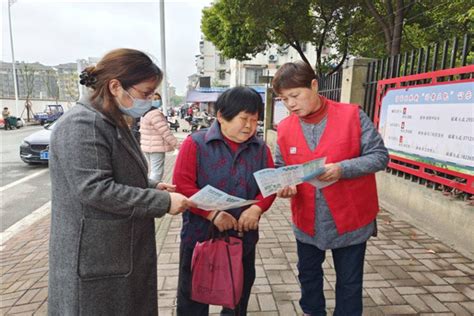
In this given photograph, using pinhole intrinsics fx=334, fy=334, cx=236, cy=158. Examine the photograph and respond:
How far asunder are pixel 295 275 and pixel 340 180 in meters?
1.50

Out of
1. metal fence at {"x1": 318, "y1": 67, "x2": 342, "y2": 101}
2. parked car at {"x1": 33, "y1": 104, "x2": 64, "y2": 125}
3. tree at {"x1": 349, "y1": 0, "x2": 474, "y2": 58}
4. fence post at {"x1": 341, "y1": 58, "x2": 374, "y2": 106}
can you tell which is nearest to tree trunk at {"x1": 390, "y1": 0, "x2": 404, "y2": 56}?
tree at {"x1": 349, "y1": 0, "x2": 474, "y2": 58}

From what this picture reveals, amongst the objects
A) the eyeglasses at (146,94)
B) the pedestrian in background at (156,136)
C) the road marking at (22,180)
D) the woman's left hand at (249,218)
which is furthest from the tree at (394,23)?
the road marking at (22,180)

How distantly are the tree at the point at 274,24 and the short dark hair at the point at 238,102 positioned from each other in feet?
29.7

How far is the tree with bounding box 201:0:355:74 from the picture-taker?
33.7 ft

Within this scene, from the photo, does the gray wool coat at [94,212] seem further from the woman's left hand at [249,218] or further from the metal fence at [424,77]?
the metal fence at [424,77]

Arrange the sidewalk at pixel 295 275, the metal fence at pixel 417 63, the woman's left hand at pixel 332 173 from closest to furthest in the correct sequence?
the woman's left hand at pixel 332 173, the sidewalk at pixel 295 275, the metal fence at pixel 417 63

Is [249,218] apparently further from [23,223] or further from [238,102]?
[23,223]

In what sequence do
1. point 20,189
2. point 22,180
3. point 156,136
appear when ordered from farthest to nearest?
point 22,180, point 20,189, point 156,136

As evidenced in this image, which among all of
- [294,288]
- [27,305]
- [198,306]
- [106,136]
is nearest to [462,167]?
[294,288]

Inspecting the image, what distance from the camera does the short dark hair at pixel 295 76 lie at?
1737 mm

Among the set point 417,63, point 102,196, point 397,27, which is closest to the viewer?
point 102,196

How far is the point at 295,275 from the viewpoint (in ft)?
9.75

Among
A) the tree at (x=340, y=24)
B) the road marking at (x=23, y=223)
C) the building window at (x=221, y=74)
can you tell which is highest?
the building window at (x=221, y=74)

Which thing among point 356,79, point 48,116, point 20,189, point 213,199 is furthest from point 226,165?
point 48,116
